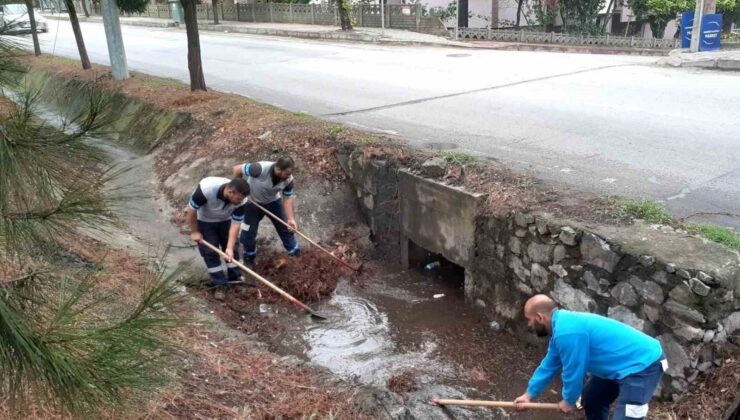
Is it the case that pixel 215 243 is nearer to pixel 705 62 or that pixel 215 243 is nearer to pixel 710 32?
pixel 705 62

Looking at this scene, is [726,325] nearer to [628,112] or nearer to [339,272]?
[339,272]

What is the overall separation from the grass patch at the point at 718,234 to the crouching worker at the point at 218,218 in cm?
409

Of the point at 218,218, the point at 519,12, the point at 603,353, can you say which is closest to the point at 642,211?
the point at 603,353

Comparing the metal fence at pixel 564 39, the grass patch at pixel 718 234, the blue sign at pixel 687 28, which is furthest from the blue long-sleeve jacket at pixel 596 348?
→ the metal fence at pixel 564 39

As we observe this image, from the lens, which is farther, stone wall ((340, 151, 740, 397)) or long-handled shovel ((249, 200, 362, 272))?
long-handled shovel ((249, 200, 362, 272))

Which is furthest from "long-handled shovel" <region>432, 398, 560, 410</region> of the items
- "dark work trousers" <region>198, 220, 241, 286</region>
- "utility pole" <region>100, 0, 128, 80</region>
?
"utility pole" <region>100, 0, 128, 80</region>

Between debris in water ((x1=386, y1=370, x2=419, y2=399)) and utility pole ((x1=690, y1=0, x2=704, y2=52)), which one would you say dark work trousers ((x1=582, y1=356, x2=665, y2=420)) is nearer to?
debris in water ((x1=386, y1=370, x2=419, y2=399))

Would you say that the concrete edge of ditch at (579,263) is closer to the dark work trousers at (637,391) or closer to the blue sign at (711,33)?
the dark work trousers at (637,391)

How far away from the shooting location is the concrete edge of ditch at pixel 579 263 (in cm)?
418

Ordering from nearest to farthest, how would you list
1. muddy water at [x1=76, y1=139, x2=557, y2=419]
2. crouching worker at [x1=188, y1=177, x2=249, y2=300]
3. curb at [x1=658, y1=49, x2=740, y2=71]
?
1. muddy water at [x1=76, y1=139, x2=557, y2=419]
2. crouching worker at [x1=188, y1=177, x2=249, y2=300]
3. curb at [x1=658, y1=49, x2=740, y2=71]

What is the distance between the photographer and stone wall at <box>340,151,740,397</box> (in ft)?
13.7

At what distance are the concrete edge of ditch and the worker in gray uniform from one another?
1.24m

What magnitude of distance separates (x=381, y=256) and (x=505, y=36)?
61.6ft

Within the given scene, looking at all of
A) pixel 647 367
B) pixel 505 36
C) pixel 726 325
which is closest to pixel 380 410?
pixel 647 367
